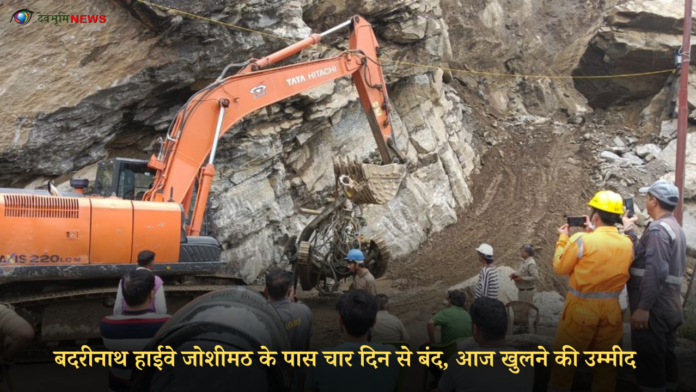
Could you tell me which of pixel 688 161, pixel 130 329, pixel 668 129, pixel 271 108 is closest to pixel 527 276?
pixel 130 329

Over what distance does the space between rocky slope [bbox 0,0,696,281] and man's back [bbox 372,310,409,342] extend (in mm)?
6944

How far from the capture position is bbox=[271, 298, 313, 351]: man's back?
136 inches

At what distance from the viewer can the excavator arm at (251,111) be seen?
280 inches

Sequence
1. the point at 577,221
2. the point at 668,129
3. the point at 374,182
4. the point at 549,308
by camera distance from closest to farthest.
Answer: the point at 577,221 < the point at 549,308 < the point at 374,182 < the point at 668,129

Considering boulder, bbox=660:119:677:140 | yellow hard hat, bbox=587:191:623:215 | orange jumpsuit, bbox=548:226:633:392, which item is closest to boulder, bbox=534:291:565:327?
orange jumpsuit, bbox=548:226:633:392

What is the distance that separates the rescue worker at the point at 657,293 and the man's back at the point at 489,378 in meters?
1.68

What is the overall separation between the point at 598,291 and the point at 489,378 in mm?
1614

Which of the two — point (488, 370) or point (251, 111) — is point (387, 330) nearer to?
point (488, 370)

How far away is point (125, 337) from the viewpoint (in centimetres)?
314

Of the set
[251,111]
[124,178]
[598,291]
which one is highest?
[251,111]

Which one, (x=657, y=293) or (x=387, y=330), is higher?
(x=657, y=293)

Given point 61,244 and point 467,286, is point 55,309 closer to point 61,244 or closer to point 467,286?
point 61,244

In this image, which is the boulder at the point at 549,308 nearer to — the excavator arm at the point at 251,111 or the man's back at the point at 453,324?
the excavator arm at the point at 251,111

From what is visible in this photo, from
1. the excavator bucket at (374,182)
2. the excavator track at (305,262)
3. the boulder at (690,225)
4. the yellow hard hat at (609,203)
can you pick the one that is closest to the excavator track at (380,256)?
the excavator bucket at (374,182)
